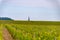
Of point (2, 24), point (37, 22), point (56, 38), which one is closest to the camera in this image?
point (56, 38)

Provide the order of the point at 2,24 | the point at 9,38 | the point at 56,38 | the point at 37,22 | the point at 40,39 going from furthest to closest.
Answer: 1. the point at 2,24
2. the point at 37,22
3. the point at 9,38
4. the point at 56,38
5. the point at 40,39

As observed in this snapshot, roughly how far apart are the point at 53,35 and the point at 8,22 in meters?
10.1

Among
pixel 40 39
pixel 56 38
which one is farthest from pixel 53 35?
pixel 40 39

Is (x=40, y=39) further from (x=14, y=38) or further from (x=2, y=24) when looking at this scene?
(x=2, y=24)

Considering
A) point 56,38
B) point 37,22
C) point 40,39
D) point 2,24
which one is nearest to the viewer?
point 40,39

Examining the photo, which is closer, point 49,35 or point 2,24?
point 49,35

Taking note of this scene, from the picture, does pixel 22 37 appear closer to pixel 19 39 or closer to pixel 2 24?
pixel 19 39

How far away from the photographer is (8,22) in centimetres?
2039

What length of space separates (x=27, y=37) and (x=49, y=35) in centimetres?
115

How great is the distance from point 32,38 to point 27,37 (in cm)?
25

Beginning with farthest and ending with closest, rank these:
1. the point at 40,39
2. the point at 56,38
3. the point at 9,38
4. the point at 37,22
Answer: the point at 37,22
the point at 9,38
the point at 56,38
the point at 40,39

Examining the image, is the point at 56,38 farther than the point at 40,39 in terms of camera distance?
Yes

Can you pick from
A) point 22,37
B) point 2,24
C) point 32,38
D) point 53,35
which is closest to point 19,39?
point 22,37

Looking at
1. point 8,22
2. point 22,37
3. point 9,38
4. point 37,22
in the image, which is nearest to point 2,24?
point 8,22
